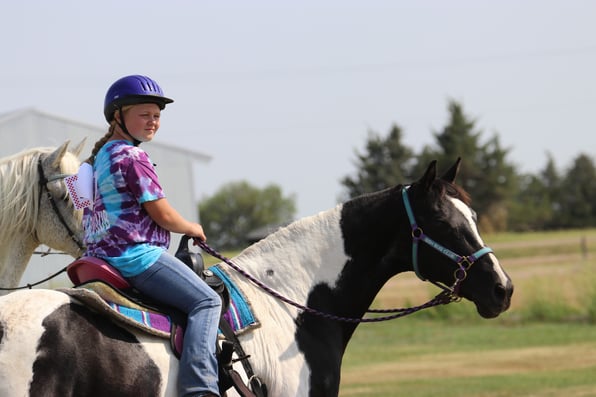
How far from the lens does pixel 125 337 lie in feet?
15.2

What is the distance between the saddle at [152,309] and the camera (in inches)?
185

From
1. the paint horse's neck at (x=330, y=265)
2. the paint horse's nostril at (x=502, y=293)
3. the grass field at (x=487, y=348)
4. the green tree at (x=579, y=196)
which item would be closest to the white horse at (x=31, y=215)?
the paint horse's neck at (x=330, y=265)

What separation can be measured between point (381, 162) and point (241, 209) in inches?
2027

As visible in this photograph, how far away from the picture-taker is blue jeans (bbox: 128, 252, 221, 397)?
4.76 m

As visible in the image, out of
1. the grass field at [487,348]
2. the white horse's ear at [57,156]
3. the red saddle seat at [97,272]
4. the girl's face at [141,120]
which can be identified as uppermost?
the girl's face at [141,120]

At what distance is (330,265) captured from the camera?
571 centimetres

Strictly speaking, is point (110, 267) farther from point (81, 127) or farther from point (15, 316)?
point (81, 127)

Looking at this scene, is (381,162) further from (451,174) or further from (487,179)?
(451,174)

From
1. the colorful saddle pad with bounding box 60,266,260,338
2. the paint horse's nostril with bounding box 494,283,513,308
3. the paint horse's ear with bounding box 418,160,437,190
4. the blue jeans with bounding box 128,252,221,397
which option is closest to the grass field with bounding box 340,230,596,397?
the paint horse's nostril with bounding box 494,283,513,308

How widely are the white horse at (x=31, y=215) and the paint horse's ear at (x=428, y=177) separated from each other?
2.97 meters

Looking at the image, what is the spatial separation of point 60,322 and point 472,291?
8.07 feet

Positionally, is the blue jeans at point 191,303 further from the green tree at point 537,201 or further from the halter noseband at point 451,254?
the green tree at point 537,201

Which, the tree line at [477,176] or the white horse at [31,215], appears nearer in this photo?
the white horse at [31,215]

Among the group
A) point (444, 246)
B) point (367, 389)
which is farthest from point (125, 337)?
point (367, 389)
